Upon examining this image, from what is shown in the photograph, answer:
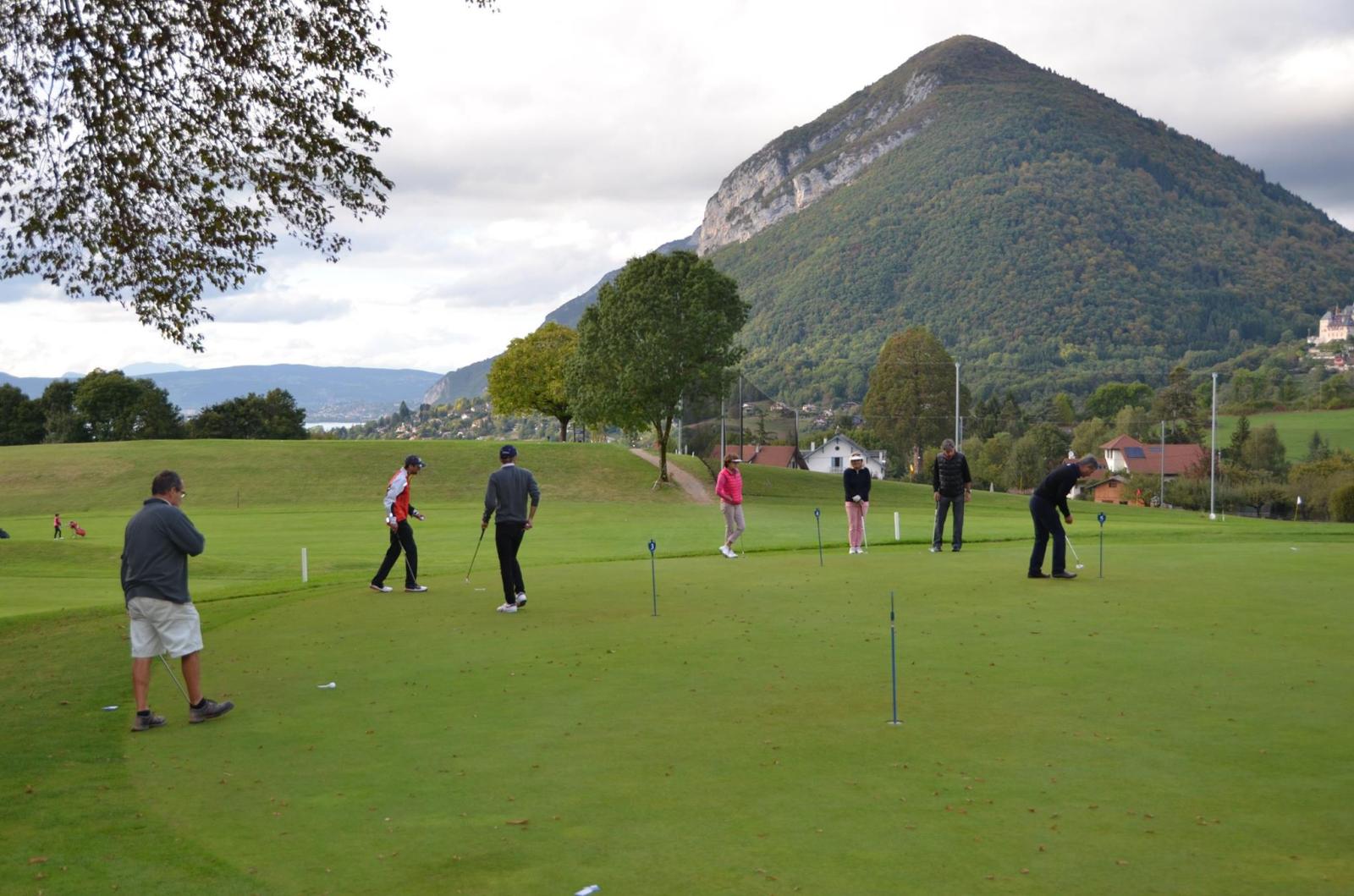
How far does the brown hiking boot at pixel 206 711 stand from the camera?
10000 mm

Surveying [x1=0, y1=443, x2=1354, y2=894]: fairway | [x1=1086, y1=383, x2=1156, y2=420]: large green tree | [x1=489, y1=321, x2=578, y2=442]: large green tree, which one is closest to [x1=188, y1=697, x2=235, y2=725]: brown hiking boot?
[x1=0, y1=443, x2=1354, y2=894]: fairway

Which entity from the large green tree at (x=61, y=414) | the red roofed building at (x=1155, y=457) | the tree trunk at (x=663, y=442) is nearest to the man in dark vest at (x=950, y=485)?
the tree trunk at (x=663, y=442)

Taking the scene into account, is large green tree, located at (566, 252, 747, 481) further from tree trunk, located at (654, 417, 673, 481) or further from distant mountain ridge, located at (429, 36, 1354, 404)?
distant mountain ridge, located at (429, 36, 1354, 404)

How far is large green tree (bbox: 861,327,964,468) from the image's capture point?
98875 millimetres

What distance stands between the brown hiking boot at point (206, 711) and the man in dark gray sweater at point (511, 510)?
21.3 ft

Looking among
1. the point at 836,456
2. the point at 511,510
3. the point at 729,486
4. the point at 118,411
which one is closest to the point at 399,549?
the point at 511,510

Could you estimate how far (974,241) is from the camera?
14488 centimetres

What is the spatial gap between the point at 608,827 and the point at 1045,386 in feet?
406

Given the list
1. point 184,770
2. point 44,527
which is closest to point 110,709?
point 184,770

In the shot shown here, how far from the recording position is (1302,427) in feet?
359

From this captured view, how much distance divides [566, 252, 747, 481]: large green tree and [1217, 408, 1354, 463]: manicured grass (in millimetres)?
66582

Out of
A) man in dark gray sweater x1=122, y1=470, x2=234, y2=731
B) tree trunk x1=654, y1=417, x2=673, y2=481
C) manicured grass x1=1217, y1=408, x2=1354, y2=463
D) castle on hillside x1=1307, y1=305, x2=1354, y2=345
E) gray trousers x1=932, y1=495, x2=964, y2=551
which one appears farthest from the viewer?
castle on hillside x1=1307, y1=305, x2=1354, y2=345

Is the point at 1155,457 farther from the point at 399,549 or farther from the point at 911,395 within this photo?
the point at 399,549

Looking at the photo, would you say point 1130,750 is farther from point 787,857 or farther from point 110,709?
point 110,709
